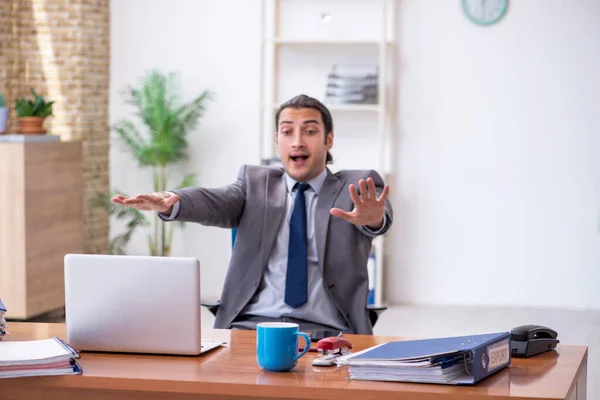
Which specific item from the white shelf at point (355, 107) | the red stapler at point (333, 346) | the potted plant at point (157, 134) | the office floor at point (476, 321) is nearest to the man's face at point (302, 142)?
the red stapler at point (333, 346)

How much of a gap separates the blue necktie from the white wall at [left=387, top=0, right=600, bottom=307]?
3543 millimetres

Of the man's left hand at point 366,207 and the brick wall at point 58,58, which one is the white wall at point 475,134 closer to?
the brick wall at point 58,58

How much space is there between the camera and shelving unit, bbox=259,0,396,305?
6664 mm

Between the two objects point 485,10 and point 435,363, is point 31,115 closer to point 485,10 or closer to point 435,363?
point 485,10

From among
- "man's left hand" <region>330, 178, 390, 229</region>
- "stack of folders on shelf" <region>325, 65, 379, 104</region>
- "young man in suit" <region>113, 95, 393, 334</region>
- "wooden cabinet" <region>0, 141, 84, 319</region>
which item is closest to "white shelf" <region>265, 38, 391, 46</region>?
"stack of folders on shelf" <region>325, 65, 379, 104</region>

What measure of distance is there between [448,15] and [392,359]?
16.1 ft

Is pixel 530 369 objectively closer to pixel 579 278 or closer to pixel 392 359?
pixel 392 359

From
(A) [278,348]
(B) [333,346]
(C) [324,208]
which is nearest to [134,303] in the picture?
(A) [278,348]

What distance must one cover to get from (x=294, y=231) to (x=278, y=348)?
3.72 feet

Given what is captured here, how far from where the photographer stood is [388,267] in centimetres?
682

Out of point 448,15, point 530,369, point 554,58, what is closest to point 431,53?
point 448,15

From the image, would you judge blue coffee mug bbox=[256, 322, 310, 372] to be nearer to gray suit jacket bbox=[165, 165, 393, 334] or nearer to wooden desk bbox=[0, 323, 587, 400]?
wooden desk bbox=[0, 323, 587, 400]

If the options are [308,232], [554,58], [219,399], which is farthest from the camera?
[554,58]

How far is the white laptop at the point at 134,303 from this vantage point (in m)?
2.22
